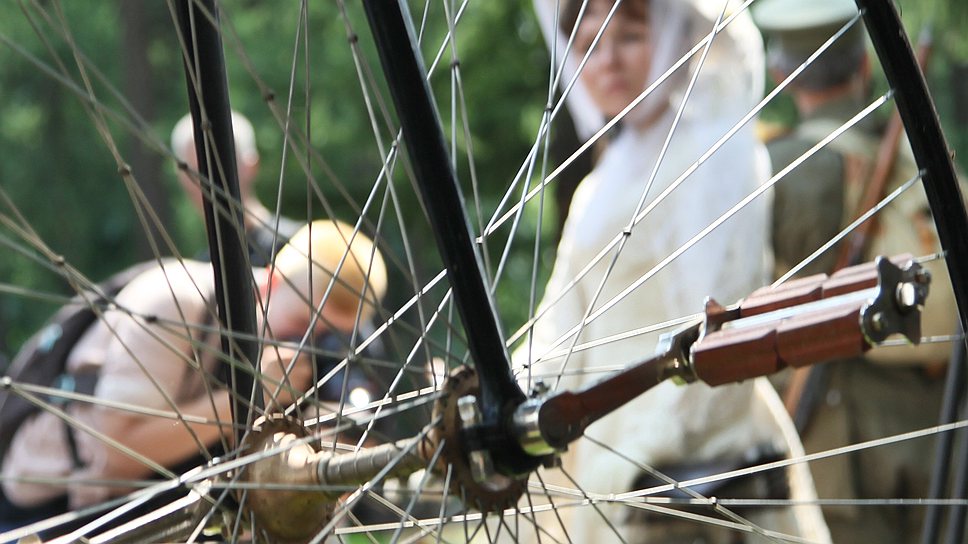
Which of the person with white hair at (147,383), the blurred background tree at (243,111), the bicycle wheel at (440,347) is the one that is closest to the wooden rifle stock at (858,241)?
the bicycle wheel at (440,347)

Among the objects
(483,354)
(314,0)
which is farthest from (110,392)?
(314,0)

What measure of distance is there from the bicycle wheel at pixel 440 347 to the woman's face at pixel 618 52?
0.12m

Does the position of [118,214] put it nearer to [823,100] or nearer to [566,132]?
[566,132]

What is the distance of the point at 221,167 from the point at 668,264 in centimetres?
134

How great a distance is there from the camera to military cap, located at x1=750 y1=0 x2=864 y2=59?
15.1 feet

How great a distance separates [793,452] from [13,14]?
7985mm

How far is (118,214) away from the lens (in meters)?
11.1

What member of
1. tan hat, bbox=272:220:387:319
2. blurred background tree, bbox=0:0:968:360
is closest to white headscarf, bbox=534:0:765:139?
tan hat, bbox=272:220:387:319

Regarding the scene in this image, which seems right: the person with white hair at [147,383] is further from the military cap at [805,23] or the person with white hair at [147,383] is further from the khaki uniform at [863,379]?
the military cap at [805,23]

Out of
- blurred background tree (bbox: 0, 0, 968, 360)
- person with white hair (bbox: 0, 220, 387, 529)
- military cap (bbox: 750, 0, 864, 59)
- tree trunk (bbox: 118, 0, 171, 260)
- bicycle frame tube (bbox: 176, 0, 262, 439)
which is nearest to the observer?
bicycle frame tube (bbox: 176, 0, 262, 439)

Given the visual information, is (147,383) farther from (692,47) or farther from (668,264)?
(692,47)

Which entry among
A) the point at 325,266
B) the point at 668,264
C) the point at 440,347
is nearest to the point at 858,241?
the point at 668,264

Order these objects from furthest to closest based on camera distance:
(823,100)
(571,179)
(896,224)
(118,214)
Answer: (118,214) < (571,179) < (823,100) < (896,224)

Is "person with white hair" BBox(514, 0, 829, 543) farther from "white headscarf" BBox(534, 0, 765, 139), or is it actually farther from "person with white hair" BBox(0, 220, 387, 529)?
"person with white hair" BBox(0, 220, 387, 529)
